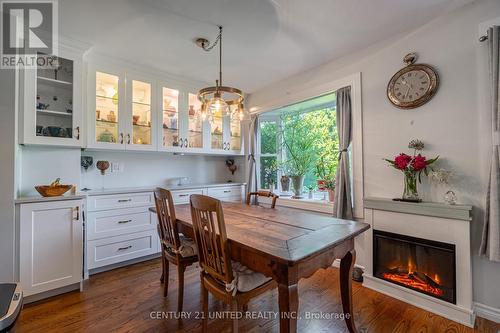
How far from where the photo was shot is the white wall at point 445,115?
1.81 meters

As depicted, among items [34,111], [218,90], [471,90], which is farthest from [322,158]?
[34,111]

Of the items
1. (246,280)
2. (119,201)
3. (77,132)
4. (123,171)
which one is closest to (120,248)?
(119,201)

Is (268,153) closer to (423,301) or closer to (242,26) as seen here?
(242,26)

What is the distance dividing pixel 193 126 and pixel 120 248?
194 centimetres

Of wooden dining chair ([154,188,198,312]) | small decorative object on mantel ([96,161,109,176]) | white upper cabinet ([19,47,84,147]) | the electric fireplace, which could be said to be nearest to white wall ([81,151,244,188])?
small decorative object on mantel ([96,161,109,176])

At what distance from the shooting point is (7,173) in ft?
6.26

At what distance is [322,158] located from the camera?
317cm

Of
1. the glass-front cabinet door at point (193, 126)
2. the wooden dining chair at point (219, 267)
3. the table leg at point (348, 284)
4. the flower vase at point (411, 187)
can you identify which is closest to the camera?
the wooden dining chair at point (219, 267)

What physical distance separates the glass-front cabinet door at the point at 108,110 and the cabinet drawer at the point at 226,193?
1457 millimetres

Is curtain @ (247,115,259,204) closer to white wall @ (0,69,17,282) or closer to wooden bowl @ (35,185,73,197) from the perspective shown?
wooden bowl @ (35,185,73,197)

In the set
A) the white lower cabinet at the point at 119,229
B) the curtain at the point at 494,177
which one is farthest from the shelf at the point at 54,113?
the curtain at the point at 494,177

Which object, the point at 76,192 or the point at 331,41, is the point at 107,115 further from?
the point at 331,41

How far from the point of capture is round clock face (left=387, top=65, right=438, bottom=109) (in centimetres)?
206

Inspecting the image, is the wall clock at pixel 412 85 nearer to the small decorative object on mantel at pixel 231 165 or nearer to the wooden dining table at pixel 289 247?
the wooden dining table at pixel 289 247
